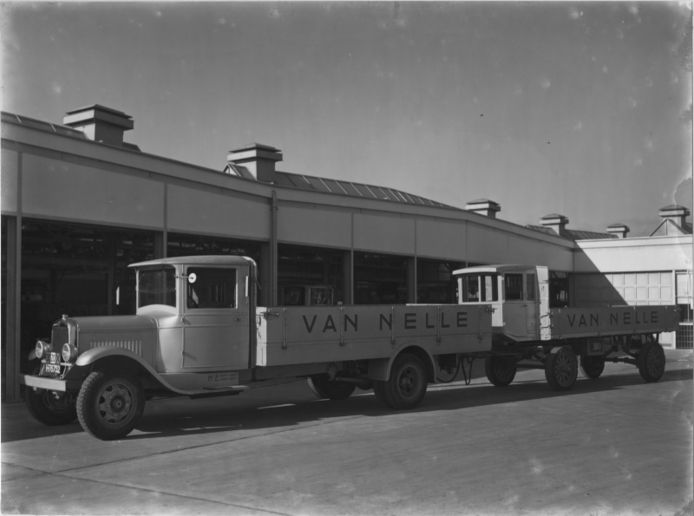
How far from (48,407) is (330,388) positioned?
191 inches

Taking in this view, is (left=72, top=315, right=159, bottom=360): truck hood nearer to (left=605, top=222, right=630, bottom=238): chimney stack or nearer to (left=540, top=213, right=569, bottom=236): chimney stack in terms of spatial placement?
(left=540, top=213, right=569, bottom=236): chimney stack

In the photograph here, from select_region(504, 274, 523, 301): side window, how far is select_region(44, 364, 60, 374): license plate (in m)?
8.47

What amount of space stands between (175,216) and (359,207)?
6.75 metres

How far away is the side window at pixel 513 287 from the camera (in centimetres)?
1423

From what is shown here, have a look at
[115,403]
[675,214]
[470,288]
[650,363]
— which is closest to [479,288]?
[470,288]

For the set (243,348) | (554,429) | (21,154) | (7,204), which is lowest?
(554,429)

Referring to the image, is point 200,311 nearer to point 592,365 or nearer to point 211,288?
point 211,288

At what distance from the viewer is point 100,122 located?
1484 cm

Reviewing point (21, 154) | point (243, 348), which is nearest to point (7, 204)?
point (21, 154)

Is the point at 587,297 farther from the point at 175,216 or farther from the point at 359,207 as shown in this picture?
the point at 175,216

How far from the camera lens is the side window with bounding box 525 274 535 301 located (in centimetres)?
1433

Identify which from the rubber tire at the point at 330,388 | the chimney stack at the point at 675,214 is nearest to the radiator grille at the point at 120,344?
the rubber tire at the point at 330,388

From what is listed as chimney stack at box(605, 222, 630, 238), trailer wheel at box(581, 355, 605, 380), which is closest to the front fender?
trailer wheel at box(581, 355, 605, 380)

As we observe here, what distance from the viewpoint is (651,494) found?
241 inches
